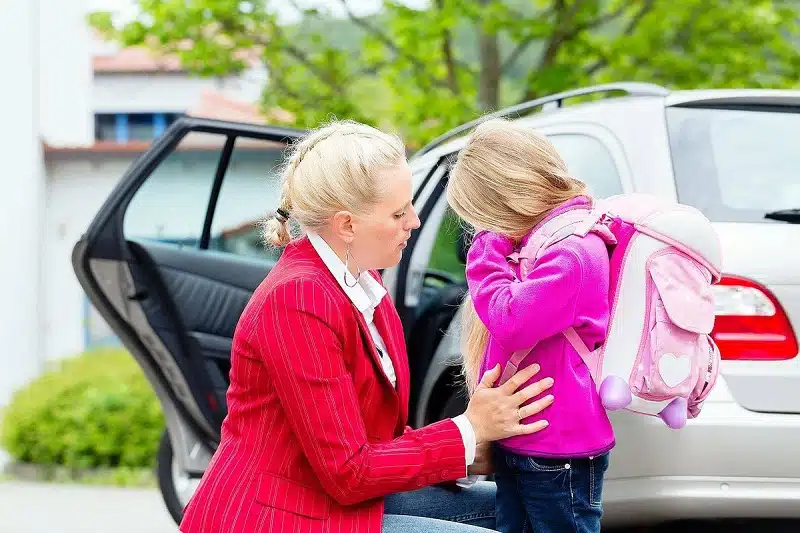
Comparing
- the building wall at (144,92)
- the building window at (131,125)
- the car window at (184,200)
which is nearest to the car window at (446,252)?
the car window at (184,200)

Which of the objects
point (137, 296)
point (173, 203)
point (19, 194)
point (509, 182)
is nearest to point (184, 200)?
point (173, 203)

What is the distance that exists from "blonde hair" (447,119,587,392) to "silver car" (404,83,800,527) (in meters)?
0.91

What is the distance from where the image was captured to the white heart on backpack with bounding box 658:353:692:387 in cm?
244

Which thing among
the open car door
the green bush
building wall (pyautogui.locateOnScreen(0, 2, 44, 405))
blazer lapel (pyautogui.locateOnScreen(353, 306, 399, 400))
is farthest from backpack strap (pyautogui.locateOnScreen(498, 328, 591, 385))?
building wall (pyautogui.locateOnScreen(0, 2, 44, 405))

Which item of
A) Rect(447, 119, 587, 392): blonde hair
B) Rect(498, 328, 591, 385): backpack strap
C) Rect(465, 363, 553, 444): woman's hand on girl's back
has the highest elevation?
Rect(447, 119, 587, 392): blonde hair

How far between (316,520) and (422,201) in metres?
2.49

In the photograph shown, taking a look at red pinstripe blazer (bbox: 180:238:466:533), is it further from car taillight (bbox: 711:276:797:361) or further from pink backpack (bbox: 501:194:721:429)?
car taillight (bbox: 711:276:797:361)

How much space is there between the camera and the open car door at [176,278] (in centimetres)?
450

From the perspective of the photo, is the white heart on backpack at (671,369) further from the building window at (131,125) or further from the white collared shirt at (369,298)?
the building window at (131,125)

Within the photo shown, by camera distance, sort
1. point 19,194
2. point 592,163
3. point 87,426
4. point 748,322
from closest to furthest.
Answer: point 748,322
point 592,163
point 87,426
point 19,194

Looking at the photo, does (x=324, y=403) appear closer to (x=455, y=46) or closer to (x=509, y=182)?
(x=509, y=182)

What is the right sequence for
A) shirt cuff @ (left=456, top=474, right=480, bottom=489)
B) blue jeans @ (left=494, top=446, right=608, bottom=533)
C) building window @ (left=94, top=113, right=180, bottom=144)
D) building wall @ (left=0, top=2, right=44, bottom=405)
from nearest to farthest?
blue jeans @ (left=494, top=446, right=608, bottom=533), shirt cuff @ (left=456, top=474, right=480, bottom=489), building wall @ (left=0, top=2, right=44, bottom=405), building window @ (left=94, top=113, right=180, bottom=144)

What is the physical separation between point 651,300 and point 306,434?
77 cm

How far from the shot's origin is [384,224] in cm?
243
